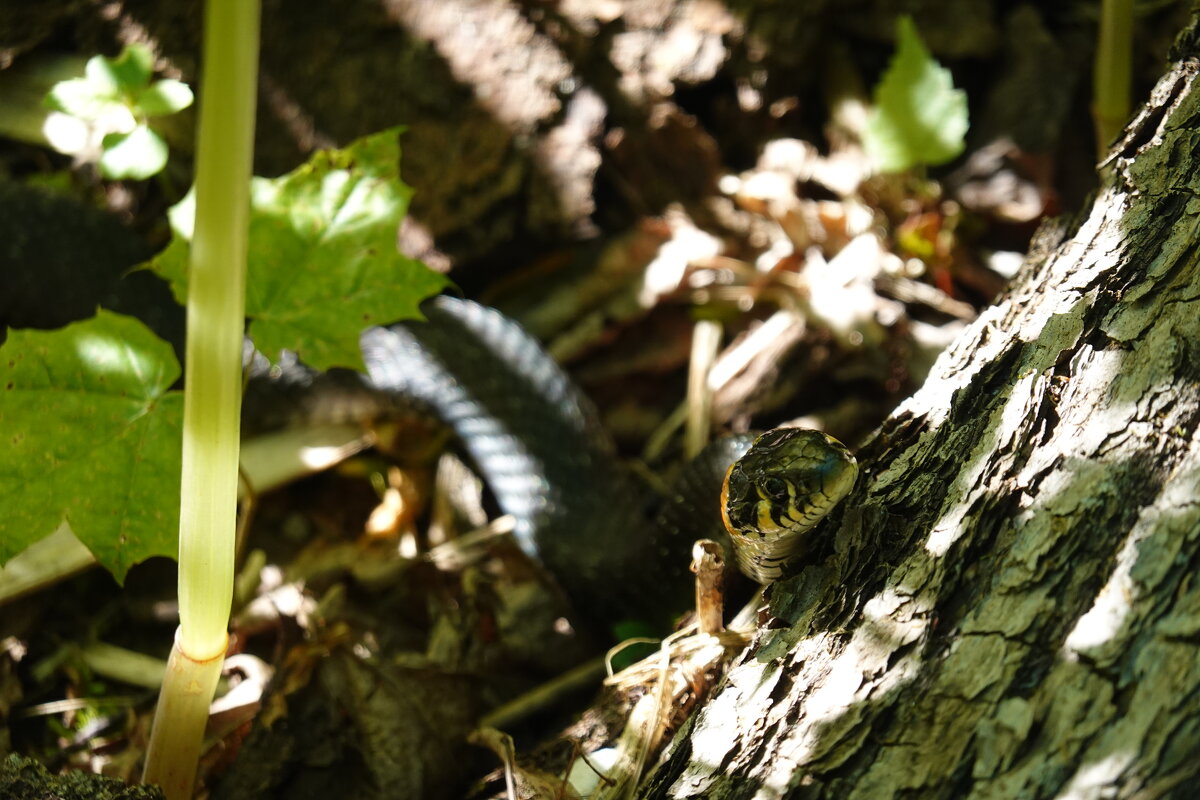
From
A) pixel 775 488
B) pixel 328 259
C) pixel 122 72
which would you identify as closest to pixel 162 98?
pixel 122 72

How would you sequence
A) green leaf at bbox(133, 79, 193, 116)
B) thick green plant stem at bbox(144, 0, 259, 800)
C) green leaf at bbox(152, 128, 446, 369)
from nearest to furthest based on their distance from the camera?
thick green plant stem at bbox(144, 0, 259, 800)
green leaf at bbox(152, 128, 446, 369)
green leaf at bbox(133, 79, 193, 116)

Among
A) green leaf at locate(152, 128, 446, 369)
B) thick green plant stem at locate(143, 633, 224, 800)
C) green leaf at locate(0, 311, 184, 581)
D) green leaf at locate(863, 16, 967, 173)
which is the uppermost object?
green leaf at locate(863, 16, 967, 173)

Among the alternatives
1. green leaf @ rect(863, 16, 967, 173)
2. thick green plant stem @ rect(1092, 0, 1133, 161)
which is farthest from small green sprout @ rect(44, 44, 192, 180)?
thick green plant stem @ rect(1092, 0, 1133, 161)

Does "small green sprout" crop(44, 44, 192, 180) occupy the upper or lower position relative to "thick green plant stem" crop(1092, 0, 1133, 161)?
lower

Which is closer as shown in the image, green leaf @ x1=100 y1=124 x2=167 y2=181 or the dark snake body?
green leaf @ x1=100 y1=124 x2=167 y2=181

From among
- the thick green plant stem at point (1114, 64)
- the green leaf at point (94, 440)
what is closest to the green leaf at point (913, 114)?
→ the thick green plant stem at point (1114, 64)

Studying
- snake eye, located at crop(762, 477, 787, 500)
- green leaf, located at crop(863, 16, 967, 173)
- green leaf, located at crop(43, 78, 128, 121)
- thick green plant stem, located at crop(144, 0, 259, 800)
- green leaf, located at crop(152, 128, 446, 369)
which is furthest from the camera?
green leaf, located at crop(863, 16, 967, 173)

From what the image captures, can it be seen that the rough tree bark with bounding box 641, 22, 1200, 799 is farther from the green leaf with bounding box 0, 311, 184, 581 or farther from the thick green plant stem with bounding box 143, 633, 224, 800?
the green leaf with bounding box 0, 311, 184, 581
